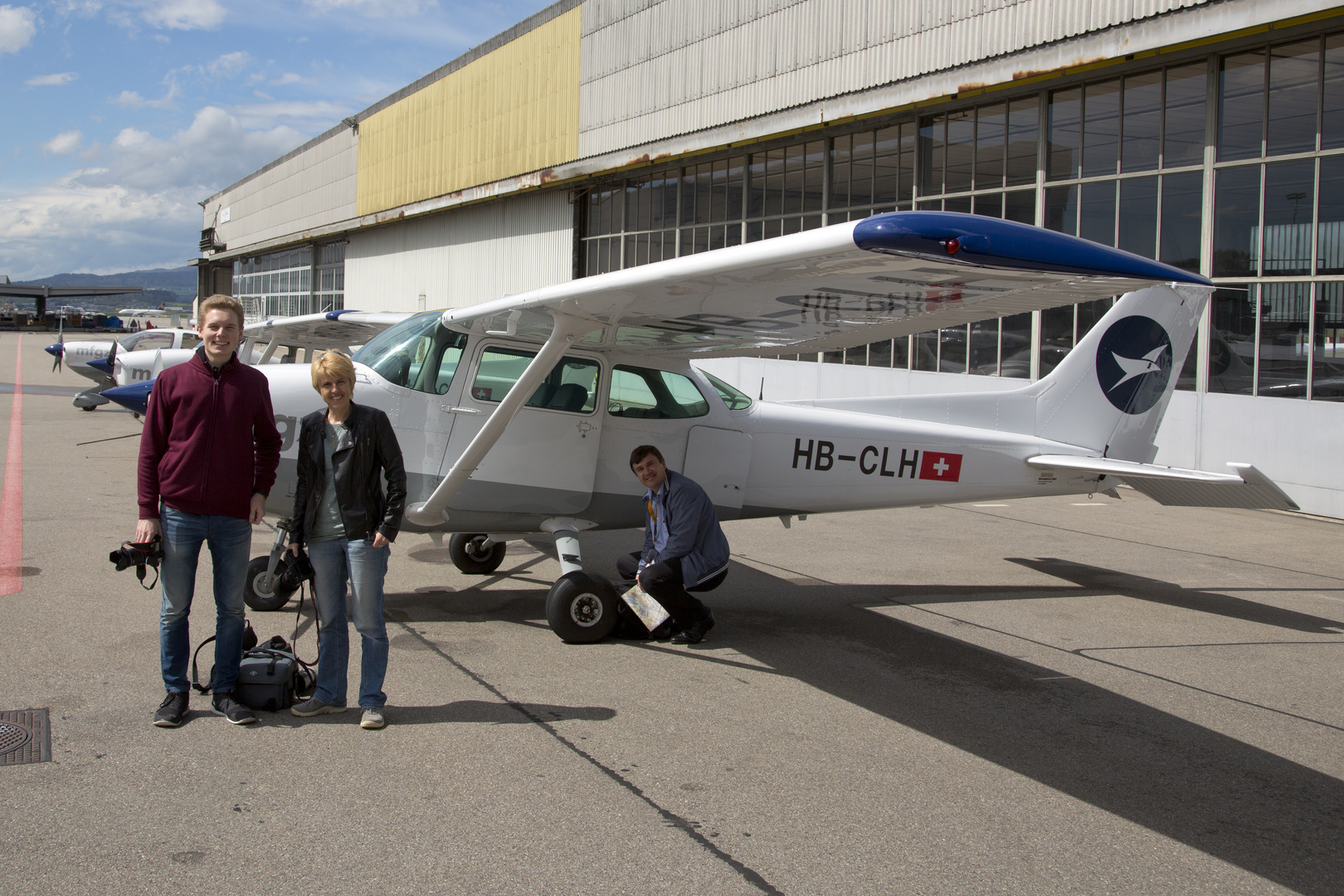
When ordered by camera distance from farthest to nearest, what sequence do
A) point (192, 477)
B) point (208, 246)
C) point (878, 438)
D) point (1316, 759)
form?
1. point (208, 246)
2. point (878, 438)
3. point (1316, 759)
4. point (192, 477)

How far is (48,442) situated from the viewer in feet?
49.9

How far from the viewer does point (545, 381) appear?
256 inches

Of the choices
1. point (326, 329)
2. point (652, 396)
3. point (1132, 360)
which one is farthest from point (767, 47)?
point (652, 396)

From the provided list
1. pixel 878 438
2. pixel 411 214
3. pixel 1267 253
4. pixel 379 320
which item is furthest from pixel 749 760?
pixel 411 214

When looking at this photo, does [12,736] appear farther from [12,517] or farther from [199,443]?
[12,517]

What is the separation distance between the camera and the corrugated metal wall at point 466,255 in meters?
25.0

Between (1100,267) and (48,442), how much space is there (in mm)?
16380

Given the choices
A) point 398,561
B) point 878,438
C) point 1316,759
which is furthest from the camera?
point 398,561

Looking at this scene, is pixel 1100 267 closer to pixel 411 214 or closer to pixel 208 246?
pixel 411 214

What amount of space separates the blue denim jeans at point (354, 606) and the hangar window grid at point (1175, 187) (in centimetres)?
1169

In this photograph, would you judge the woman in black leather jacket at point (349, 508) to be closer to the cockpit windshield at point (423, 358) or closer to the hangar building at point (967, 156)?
the cockpit windshield at point (423, 358)

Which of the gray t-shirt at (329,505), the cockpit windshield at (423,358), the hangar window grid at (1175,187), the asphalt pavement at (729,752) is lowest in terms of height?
the asphalt pavement at (729,752)

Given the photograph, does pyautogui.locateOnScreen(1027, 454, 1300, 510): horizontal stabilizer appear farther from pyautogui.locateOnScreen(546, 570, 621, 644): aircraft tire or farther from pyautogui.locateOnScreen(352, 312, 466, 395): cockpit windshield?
pyautogui.locateOnScreen(352, 312, 466, 395): cockpit windshield

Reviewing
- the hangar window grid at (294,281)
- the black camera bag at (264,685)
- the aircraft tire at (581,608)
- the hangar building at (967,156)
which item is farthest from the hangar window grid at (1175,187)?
the hangar window grid at (294,281)
